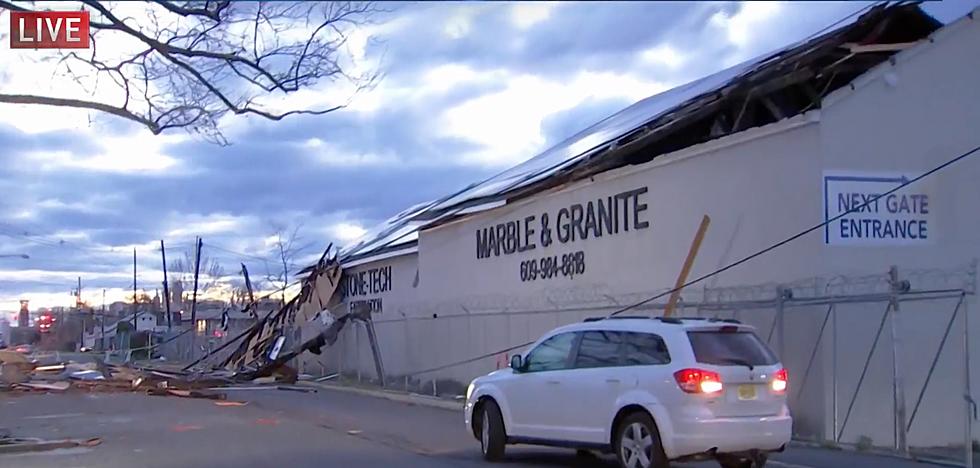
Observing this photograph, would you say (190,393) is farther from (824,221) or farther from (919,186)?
(919,186)

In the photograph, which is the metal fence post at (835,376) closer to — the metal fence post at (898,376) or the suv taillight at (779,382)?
the metal fence post at (898,376)

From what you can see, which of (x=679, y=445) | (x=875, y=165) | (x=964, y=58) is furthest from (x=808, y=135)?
(x=679, y=445)

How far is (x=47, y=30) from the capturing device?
14664 mm

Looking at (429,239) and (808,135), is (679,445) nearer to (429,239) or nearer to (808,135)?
(808,135)

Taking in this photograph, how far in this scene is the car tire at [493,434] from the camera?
44.7 ft

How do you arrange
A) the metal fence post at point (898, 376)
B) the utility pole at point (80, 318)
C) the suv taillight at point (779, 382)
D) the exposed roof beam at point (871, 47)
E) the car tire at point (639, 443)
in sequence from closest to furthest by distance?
the car tire at point (639, 443)
the suv taillight at point (779, 382)
the metal fence post at point (898, 376)
the exposed roof beam at point (871, 47)
the utility pole at point (80, 318)

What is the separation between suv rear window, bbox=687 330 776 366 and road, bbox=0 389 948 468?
203 centimetres

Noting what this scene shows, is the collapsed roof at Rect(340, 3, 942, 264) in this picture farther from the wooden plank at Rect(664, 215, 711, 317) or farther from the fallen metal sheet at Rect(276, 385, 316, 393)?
the fallen metal sheet at Rect(276, 385, 316, 393)

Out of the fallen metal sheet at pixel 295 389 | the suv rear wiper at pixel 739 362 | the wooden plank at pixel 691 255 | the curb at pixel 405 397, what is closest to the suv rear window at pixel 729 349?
the suv rear wiper at pixel 739 362

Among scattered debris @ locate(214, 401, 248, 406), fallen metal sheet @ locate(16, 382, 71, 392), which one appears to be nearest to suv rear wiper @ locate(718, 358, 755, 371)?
scattered debris @ locate(214, 401, 248, 406)

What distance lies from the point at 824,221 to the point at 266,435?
8.85 metres

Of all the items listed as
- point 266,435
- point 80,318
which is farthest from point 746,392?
point 80,318

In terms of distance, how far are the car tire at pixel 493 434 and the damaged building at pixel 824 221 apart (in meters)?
4.81

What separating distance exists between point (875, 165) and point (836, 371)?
3.36 metres
